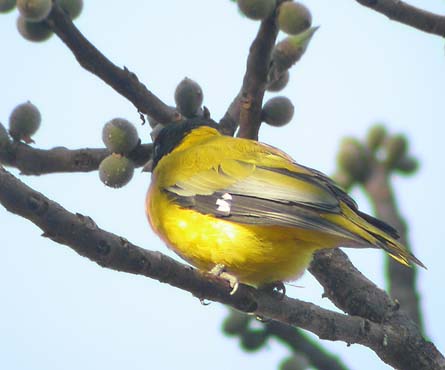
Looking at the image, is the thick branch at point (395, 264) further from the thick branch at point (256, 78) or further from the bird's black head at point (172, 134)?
the bird's black head at point (172, 134)

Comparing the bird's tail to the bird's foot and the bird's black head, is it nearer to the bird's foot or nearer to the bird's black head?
the bird's foot

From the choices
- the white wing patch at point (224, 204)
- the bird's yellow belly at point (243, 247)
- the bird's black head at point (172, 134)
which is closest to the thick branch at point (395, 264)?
the bird's yellow belly at point (243, 247)

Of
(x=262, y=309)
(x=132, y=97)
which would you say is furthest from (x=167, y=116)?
(x=262, y=309)

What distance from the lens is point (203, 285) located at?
3.65 meters

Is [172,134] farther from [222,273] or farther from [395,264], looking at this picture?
[395,264]

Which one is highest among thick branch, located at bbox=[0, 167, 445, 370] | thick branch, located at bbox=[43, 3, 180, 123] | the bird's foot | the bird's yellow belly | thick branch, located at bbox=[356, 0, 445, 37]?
thick branch, located at bbox=[356, 0, 445, 37]

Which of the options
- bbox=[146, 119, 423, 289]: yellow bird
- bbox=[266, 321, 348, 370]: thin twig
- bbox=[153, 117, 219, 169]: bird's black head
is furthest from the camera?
bbox=[153, 117, 219, 169]: bird's black head

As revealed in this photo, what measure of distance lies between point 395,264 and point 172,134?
1.85m

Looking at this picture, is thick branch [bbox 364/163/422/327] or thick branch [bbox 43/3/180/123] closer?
thick branch [bbox 364/163/422/327]

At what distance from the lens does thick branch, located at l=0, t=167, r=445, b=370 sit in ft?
10.2

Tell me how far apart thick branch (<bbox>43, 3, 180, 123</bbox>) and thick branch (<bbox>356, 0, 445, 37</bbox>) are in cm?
149

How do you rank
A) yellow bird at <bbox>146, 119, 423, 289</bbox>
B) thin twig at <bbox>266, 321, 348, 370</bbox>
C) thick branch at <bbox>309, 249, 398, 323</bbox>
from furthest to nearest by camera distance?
thick branch at <bbox>309, 249, 398, 323</bbox>
yellow bird at <bbox>146, 119, 423, 289</bbox>
thin twig at <bbox>266, 321, 348, 370</bbox>

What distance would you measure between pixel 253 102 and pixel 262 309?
1319 millimetres

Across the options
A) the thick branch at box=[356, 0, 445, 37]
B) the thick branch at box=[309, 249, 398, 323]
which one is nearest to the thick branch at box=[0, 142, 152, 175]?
the thick branch at box=[309, 249, 398, 323]
